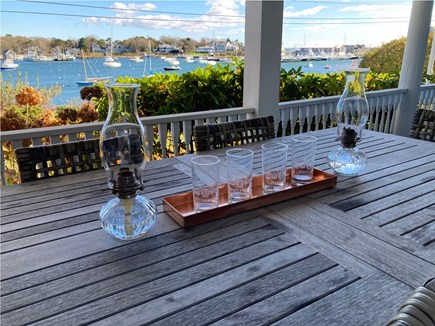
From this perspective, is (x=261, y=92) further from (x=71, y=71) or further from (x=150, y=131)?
(x=71, y=71)

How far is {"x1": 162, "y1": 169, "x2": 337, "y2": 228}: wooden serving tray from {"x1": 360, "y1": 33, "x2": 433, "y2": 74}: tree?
8158 mm

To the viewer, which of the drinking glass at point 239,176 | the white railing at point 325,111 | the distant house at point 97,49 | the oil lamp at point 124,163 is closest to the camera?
the oil lamp at point 124,163

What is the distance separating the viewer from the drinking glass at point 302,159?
53.7 inches

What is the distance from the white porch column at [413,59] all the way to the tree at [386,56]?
430 centimetres

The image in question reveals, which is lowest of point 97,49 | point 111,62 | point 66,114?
point 66,114

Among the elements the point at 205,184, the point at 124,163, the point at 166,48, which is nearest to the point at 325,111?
the point at 166,48

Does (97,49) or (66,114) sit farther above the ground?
(97,49)

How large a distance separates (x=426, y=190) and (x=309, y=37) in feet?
22.5

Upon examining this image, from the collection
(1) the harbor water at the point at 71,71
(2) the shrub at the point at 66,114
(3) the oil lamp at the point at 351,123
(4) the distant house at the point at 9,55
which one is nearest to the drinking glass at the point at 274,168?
(3) the oil lamp at the point at 351,123

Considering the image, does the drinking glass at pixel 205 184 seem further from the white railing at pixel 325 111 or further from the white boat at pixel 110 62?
the white boat at pixel 110 62

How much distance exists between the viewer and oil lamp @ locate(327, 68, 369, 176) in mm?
1536

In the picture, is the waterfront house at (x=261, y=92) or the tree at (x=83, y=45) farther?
the tree at (x=83, y=45)

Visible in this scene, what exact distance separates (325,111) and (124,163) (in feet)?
10.4

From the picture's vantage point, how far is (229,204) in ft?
3.85
